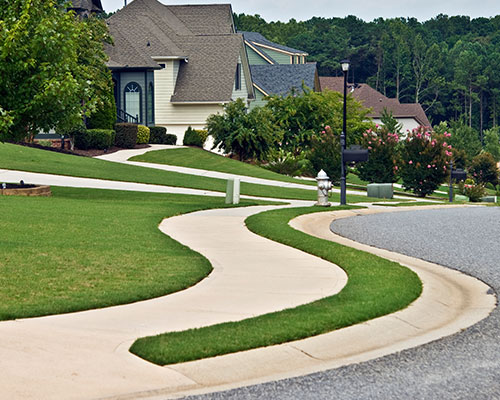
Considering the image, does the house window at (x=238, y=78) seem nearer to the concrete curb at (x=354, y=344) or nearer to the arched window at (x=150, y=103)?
the arched window at (x=150, y=103)

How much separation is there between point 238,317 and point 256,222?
10.2 m

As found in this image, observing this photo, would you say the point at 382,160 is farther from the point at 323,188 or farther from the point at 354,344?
the point at 354,344

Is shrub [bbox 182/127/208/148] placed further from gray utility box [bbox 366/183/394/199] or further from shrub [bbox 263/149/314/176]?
gray utility box [bbox 366/183/394/199]

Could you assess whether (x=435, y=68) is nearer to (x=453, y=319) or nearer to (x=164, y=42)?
(x=164, y=42)

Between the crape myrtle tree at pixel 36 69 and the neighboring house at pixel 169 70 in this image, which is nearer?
the crape myrtle tree at pixel 36 69

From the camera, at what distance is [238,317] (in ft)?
31.1

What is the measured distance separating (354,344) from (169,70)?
178 feet

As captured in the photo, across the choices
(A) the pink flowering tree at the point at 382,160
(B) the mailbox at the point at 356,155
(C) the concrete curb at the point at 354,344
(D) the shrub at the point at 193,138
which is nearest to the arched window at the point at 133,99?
(D) the shrub at the point at 193,138

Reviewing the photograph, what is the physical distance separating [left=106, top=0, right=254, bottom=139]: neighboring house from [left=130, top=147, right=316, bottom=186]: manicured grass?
717 cm

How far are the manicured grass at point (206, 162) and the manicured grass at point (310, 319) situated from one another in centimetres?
3381

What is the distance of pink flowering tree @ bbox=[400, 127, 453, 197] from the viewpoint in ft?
165

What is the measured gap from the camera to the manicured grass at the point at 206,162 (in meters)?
47.8

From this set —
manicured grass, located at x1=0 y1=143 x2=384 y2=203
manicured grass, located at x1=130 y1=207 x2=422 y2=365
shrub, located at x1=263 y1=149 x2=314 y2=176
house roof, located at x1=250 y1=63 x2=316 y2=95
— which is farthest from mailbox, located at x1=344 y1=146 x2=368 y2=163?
house roof, located at x1=250 y1=63 x2=316 y2=95

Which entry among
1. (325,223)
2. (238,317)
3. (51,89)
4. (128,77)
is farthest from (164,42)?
(238,317)
